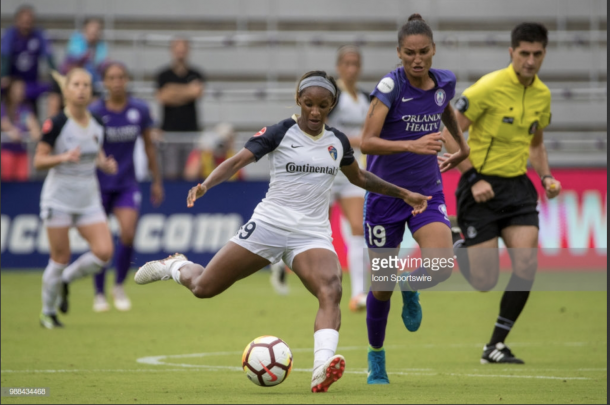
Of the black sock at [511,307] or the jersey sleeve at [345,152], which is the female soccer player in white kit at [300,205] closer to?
the jersey sleeve at [345,152]

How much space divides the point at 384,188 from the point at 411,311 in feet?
3.33

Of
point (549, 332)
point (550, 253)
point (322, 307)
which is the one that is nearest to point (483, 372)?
point (322, 307)

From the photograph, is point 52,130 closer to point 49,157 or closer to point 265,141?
point 49,157

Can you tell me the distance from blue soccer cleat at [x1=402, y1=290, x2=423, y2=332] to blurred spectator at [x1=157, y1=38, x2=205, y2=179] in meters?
10.3

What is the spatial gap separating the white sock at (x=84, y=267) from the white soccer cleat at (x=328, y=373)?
538cm

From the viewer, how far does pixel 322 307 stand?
6.66 metres

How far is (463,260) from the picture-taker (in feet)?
28.3

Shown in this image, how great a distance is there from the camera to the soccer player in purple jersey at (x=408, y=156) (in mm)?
7109

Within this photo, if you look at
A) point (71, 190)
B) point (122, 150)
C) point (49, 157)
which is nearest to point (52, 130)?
point (49, 157)

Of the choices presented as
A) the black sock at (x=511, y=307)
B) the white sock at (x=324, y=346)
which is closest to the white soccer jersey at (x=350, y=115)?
the black sock at (x=511, y=307)

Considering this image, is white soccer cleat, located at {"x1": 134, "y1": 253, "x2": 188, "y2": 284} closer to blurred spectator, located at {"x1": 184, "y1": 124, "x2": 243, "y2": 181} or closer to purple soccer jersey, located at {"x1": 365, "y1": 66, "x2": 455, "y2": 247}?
purple soccer jersey, located at {"x1": 365, "y1": 66, "x2": 455, "y2": 247}

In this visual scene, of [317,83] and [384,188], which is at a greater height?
[317,83]

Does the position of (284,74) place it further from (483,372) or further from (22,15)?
(483,372)

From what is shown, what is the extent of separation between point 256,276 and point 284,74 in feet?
17.0
